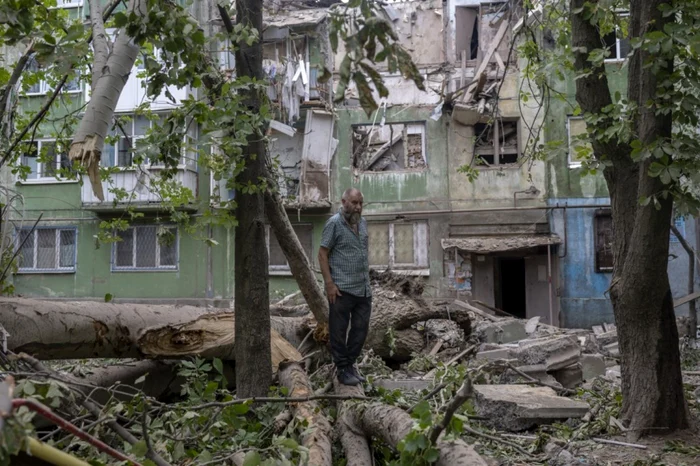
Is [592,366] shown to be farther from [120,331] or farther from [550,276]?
[550,276]

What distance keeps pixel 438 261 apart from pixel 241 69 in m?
15.6

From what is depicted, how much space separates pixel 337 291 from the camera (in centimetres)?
619

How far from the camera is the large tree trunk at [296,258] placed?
21.5ft

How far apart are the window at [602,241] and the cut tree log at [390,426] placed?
1582cm

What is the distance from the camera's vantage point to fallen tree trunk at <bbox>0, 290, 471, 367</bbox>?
5.45 meters

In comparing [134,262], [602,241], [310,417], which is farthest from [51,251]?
[310,417]

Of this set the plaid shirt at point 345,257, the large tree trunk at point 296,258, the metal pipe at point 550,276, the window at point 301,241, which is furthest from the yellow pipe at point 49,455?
the window at point 301,241

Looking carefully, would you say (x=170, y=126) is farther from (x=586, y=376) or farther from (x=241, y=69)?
(x=586, y=376)

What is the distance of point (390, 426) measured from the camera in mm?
4180

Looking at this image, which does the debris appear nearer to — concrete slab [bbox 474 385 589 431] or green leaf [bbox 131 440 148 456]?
concrete slab [bbox 474 385 589 431]

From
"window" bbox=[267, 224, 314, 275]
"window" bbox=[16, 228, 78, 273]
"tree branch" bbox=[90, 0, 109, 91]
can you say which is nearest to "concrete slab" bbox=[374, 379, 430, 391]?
"tree branch" bbox=[90, 0, 109, 91]

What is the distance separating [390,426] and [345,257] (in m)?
2.28

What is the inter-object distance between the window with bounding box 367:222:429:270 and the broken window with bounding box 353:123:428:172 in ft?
5.93

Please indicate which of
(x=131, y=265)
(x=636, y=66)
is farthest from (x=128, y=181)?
(x=636, y=66)
